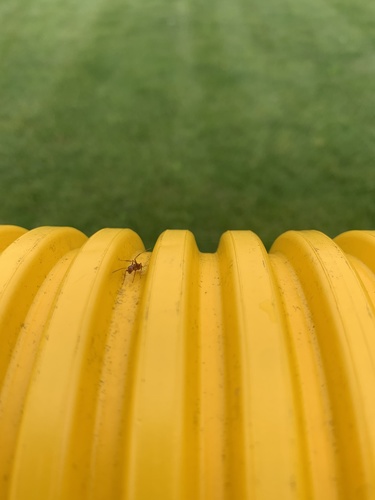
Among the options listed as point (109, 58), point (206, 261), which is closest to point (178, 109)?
point (109, 58)

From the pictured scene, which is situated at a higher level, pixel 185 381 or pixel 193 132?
pixel 193 132

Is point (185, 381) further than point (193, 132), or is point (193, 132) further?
point (193, 132)

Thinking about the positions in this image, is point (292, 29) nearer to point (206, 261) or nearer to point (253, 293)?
point (206, 261)

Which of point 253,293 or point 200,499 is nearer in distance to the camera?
point 200,499

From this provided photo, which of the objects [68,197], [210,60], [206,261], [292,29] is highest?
[292,29]
